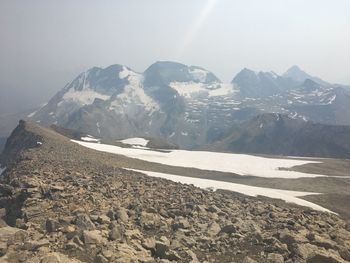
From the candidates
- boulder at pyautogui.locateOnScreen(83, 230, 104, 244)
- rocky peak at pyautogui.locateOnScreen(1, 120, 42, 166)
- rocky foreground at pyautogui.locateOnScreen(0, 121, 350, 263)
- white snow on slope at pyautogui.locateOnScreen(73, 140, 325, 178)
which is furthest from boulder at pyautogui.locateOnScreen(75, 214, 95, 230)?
white snow on slope at pyautogui.locateOnScreen(73, 140, 325, 178)

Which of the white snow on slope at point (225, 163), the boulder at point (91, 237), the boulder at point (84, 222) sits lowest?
the boulder at point (91, 237)

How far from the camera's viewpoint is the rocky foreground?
2003 centimetres

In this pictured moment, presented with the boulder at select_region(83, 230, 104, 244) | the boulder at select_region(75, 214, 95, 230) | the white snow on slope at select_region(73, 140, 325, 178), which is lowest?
the boulder at select_region(83, 230, 104, 244)

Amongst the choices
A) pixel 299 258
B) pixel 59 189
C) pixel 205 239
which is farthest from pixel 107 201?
pixel 299 258

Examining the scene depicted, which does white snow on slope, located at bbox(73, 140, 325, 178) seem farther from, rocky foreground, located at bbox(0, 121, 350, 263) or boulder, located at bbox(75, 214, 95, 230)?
boulder, located at bbox(75, 214, 95, 230)

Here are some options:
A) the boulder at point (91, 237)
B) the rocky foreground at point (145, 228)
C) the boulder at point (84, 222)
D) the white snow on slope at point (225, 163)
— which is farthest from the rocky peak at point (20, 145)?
the boulder at point (91, 237)

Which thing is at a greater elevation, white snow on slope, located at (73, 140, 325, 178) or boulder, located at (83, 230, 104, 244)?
white snow on slope, located at (73, 140, 325, 178)

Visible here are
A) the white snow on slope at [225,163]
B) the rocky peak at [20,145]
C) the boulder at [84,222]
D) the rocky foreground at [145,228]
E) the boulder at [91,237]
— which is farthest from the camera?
the white snow on slope at [225,163]

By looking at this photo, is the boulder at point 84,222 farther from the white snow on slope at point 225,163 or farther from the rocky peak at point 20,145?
the white snow on slope at point 225,163

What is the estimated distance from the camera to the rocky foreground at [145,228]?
20031 millimetres

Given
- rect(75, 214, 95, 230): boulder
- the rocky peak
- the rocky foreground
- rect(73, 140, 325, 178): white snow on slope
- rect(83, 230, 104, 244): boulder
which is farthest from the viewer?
rect(73, 140, 325, 178): white snow on slope

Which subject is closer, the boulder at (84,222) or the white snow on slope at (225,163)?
the boulder at (84,222)

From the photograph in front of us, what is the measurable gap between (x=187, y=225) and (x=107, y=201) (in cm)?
691

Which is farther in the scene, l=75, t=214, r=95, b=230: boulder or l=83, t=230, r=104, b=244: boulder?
l=75, t=214, r=95, b=230: boulder
